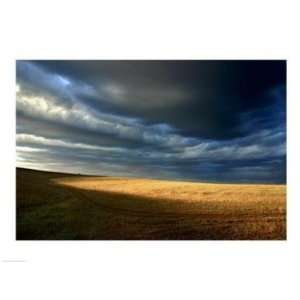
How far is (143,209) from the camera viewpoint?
3.91m

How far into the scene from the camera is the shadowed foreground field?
12.4 ft

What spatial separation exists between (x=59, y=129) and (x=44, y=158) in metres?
0.32

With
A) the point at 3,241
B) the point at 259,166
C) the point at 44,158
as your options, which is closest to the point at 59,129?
the point at 44,158

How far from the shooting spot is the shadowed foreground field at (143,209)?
3.79 meters
